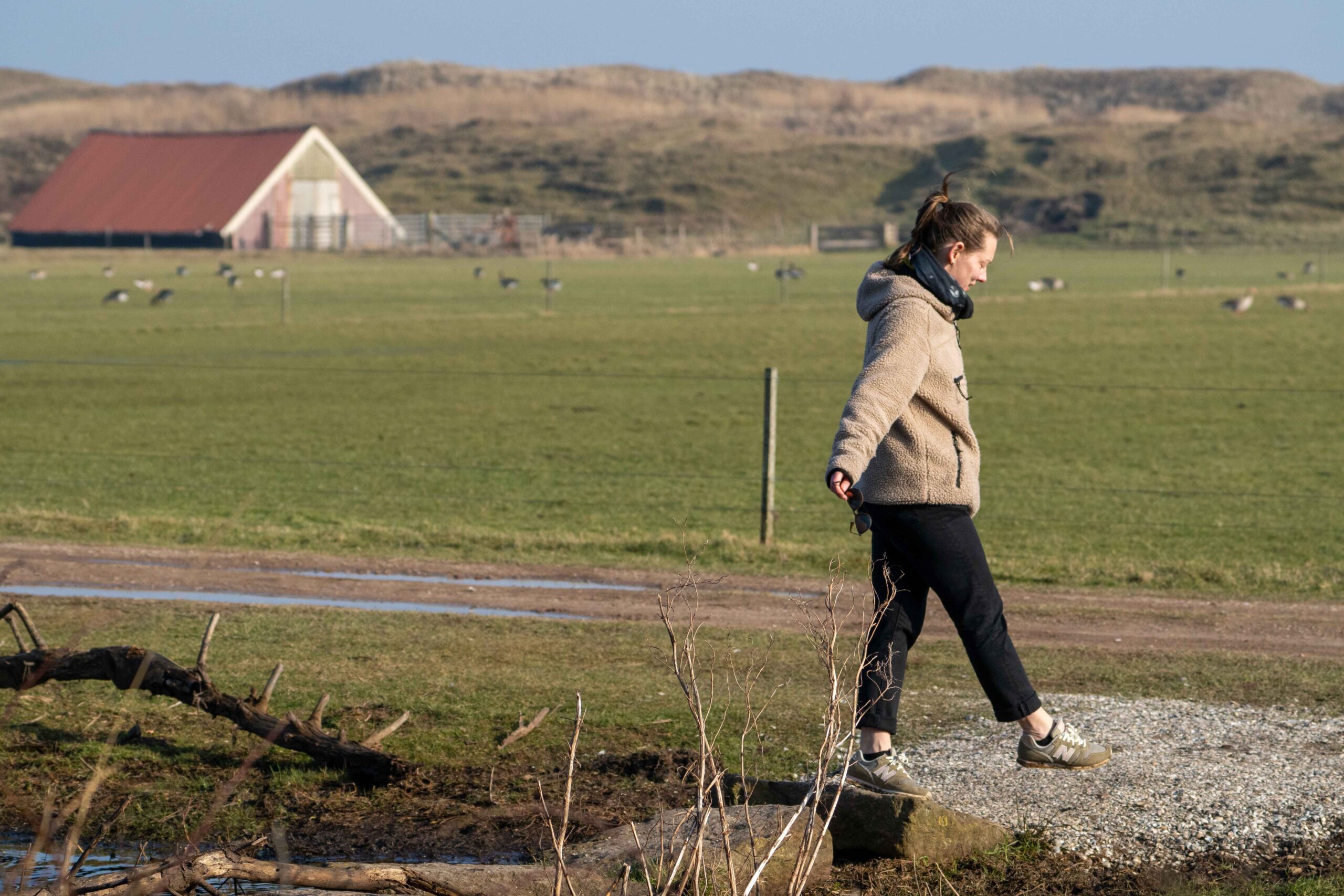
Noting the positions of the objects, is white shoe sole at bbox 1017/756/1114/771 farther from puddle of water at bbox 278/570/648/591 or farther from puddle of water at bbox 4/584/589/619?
puddle of water at bbox 278/570/648/591

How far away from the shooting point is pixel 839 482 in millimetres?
4949

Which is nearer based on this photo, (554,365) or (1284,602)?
(1284,602)

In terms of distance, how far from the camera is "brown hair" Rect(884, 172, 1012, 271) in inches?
212

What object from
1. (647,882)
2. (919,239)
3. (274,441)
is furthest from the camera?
(274,441)

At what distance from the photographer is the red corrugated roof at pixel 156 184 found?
88.0m

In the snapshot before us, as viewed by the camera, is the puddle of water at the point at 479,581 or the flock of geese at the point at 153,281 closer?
the puddle of water at the point at 479,581

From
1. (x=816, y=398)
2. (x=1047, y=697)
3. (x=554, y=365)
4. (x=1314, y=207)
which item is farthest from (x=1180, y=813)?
(x=1314, y=207)

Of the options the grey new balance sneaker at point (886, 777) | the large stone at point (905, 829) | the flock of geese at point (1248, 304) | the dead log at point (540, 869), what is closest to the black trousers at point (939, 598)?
the grey new balance sneaker at point (886, 777)

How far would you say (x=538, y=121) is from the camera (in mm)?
172500

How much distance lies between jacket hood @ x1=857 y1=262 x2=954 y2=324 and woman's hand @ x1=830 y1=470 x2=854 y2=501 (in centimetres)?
64

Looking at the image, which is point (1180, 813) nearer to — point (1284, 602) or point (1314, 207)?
point (1284, 602)

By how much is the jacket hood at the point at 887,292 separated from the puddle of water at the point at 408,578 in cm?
547

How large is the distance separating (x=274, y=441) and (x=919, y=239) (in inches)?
610

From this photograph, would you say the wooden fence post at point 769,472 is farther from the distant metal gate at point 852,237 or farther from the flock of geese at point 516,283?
the distant metal gate at point 852,237
